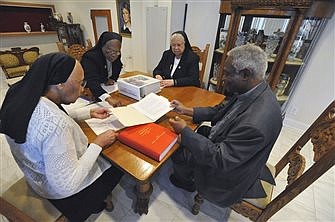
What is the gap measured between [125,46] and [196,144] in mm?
3613

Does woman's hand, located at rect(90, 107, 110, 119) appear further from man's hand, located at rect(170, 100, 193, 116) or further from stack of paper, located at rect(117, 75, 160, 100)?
man's hand, located at rect(170, 100, 193, 116)

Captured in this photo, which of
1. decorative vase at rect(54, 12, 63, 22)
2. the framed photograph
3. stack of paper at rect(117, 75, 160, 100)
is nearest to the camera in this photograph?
stack of paper at rect(117, 75, 160, 100)

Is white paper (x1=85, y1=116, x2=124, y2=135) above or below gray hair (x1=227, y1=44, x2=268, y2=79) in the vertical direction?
below

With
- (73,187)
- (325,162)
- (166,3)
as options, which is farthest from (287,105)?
(73,187)

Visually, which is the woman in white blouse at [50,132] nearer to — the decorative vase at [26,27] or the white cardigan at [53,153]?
the white cardigan at [53,153]

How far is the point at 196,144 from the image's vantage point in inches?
32.8

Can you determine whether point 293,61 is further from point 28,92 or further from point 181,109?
point 28,92

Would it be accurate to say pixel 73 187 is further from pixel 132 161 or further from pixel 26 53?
pixel 26 53

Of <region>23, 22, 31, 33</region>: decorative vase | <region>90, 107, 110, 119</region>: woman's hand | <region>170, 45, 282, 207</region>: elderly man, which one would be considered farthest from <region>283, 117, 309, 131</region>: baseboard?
<region>23, 22, 31, 33</region>: decorative vase

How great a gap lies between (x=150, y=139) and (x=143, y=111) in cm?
28

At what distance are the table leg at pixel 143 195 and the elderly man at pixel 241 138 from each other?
32 cm

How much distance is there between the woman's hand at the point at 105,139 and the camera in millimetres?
814

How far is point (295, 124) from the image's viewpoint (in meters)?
2.33

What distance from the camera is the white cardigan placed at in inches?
25.5
